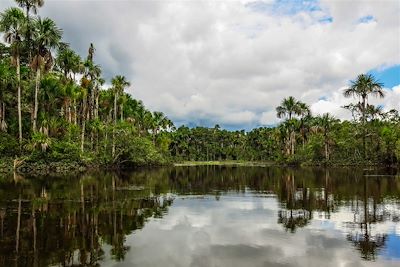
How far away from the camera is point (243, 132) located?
6250 inches

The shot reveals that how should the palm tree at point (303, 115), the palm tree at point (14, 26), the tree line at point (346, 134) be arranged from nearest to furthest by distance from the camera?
the palm tree at point (14, 26), the tree line at point (346, 134), the palm tree at point (303, 115)

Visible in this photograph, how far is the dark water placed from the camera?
12.0 metres

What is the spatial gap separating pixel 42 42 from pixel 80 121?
2759 centimetres

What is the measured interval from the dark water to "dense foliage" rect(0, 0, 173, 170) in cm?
2753

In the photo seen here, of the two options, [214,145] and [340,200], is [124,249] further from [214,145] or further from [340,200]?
[214,145]

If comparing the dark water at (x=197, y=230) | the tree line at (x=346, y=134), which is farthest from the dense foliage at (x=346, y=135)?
the dark water at (x=197, y=230)

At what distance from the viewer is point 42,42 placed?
52.2m

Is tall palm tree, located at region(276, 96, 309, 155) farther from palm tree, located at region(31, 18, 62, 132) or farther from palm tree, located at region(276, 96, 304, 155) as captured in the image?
palm tree, located at region(31, 18, 62, 132)

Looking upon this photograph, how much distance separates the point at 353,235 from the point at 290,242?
9.41 feet

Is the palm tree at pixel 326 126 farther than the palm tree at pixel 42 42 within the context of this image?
Yes

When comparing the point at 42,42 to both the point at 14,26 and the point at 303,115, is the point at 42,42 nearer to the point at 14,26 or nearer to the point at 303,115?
the point at 14,26

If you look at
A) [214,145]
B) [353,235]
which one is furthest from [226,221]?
[214,145]

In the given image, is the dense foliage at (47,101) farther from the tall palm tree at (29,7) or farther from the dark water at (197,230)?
the dark water at (197,230)

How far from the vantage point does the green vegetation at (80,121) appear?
5150 centimetres
